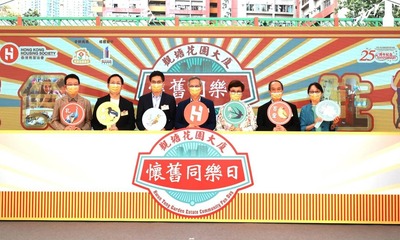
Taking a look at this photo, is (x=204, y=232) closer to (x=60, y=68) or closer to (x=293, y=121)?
(x=293, y=121)

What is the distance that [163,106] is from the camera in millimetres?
5961

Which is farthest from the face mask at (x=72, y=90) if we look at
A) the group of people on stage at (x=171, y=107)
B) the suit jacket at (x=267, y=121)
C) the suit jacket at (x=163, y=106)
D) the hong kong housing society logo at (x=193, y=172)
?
the suit jacket at (x=267, y=121)

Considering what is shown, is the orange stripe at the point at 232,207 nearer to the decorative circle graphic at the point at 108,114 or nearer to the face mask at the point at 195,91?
the decorative circle graphic at the point at 108,114

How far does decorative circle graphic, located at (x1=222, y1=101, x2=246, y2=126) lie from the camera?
5.52m

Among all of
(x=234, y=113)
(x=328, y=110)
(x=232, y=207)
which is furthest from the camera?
(x=328, y=110)

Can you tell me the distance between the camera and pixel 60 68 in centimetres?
630

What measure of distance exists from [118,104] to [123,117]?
0.66 feet

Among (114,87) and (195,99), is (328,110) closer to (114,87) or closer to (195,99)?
(195,99)

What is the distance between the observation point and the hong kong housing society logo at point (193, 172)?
17.2ft

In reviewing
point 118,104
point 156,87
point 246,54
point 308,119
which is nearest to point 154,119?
point 156,87

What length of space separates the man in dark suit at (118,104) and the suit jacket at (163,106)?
108mm

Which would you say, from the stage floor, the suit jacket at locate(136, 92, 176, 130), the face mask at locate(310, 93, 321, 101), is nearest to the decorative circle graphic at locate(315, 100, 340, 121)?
the face mask at locate(310, 93, 321, 101)

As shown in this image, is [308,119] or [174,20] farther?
[174,20]

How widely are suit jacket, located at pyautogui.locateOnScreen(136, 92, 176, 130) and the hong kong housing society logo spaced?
0.61m
